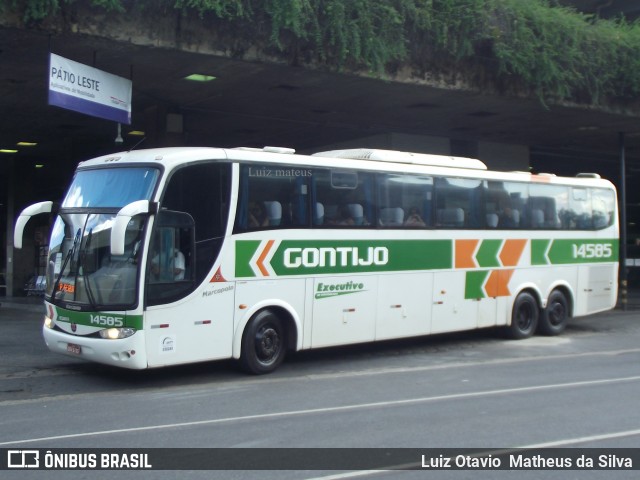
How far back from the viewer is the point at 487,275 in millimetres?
15562

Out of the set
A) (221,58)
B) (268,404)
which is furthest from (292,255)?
(221,58)

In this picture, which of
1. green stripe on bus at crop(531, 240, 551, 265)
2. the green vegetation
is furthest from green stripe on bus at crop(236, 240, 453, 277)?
the green vegetation

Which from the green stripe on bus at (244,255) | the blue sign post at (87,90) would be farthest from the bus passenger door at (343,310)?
the blue sign post at (87,90)

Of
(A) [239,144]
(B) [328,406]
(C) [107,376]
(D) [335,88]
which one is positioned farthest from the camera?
(A) [239,144]

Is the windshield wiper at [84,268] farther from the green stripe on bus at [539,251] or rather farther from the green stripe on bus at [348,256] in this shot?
the green stripe on bus at [539,251]

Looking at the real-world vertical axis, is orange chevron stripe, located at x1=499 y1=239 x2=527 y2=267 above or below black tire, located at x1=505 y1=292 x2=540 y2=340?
above

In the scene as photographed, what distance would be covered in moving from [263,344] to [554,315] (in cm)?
827

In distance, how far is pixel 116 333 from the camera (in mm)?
10305

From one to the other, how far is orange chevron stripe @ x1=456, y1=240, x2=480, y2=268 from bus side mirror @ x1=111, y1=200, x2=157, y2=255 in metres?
6.98

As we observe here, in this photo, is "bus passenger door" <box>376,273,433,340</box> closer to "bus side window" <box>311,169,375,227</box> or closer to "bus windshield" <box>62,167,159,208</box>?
"bus side window" <box>311,169,375,227</box>

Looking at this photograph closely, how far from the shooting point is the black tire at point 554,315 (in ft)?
56.4

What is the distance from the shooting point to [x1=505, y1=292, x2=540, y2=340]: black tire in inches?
647

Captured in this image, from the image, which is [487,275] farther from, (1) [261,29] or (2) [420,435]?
(2) [420,435]

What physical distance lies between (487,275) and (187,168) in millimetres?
7230
